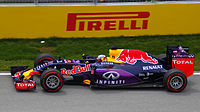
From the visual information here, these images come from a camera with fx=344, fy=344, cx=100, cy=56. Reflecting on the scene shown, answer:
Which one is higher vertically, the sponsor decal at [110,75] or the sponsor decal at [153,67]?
the sponsor decal at [153,67]

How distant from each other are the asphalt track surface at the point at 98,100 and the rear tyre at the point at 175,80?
0.16 metres

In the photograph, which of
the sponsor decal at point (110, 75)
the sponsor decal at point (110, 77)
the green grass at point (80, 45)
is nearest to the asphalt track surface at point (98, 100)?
the sponsor decal at point (110, 77)

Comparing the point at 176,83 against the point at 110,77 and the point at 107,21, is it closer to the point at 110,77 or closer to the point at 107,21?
the point at 110,77

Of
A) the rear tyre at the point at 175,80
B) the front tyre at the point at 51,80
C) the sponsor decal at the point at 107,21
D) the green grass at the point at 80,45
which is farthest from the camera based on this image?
the sponsor decal at the point at 107,21

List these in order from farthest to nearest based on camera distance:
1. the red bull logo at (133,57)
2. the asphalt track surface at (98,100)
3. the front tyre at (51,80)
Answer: the red bull logo at (133,57) → the front tyre at (51,80) → the asphalt track surface at (98,100)

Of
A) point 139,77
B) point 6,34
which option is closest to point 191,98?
point 139,77

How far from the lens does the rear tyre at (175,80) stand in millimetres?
8898

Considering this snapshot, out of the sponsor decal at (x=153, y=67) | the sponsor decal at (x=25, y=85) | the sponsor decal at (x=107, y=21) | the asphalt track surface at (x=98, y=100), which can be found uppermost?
the sponsor decal at (x=107, y=21)

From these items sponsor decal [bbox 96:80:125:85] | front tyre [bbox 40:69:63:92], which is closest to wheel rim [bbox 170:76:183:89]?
sponsor decal [bbox 96:80:125:85]

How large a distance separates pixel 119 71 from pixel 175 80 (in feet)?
4.87

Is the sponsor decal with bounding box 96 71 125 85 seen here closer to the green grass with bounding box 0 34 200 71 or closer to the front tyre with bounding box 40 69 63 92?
the front tyre with bounding box 40 69 63 92

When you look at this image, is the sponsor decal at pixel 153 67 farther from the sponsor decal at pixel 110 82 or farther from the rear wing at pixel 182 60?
the sponsor decal at pixel 110 82

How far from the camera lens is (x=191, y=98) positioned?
28.4 feet

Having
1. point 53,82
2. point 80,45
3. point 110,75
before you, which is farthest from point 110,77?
point 80,45
